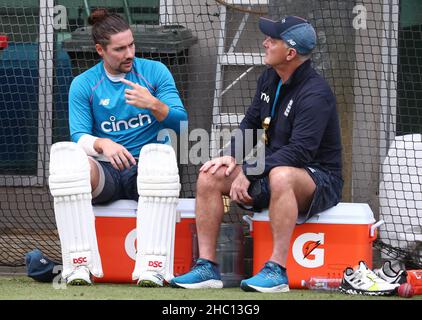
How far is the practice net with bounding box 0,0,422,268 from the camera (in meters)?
6.05

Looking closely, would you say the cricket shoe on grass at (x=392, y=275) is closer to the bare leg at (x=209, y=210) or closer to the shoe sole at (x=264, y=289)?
the shoe sole at (x=264, y=289)

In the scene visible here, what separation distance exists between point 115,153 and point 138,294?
0.74 metres

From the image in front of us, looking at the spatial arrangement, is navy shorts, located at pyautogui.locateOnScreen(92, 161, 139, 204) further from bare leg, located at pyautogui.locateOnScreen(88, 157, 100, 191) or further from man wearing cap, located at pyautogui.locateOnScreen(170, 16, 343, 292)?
man wearing cap, located at pyautogui.locateOnScreen(170, 16, 343, 292)

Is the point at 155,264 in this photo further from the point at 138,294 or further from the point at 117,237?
the point at 117,237

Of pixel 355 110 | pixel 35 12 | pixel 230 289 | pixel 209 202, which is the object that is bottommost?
pixel 230 289

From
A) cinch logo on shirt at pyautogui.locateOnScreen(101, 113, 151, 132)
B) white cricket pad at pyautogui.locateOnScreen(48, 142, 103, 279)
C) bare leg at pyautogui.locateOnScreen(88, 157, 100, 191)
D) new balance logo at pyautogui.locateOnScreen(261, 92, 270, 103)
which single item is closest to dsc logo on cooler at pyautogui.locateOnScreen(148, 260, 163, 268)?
white cricket pad at pyautogui.locateOnScreen(48, 142, 103, 279)

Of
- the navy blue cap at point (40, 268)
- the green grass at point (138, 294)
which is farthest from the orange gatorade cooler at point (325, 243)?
the navy blue cap at point (40, 268)

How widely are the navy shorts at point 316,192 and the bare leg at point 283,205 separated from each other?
0.11 metres

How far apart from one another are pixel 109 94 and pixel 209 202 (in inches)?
30.1

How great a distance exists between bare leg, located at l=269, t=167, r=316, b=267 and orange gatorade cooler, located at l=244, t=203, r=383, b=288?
27 centimetres
